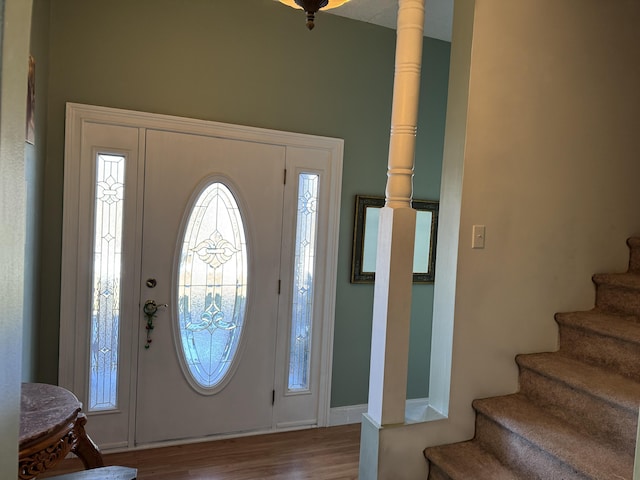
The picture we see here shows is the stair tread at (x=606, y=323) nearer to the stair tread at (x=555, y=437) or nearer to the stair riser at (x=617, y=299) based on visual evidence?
the stair riser at (x=617, y=299)

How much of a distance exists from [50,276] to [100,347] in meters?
0.52

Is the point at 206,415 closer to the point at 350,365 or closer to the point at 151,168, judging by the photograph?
the point at 350,365

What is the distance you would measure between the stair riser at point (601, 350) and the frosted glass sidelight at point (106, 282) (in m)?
2.58

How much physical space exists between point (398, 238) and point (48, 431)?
1473mm

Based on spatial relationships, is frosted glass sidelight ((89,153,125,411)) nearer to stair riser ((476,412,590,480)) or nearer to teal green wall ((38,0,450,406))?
teal green wall ((38,0,450,406))

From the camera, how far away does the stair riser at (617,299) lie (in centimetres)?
232

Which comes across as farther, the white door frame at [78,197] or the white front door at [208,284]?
the white front door at [208,284]

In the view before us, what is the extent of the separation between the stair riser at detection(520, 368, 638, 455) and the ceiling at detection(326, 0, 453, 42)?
2331 millimetres

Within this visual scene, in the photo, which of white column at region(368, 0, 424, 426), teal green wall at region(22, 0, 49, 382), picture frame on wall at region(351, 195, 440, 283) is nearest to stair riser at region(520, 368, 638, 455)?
white column at region(368, 0, 424, 426)

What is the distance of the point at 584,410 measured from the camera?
6.58 ft

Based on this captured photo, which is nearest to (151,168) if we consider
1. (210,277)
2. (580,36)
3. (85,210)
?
(85,210)

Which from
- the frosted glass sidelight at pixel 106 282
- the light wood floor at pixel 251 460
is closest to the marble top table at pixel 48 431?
the light wood floor at pixel 251 460

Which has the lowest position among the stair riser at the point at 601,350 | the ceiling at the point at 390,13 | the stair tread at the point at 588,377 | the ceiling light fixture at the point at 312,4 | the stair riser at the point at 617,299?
the stair tread at the point at 588,377

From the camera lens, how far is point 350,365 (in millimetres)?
3543
